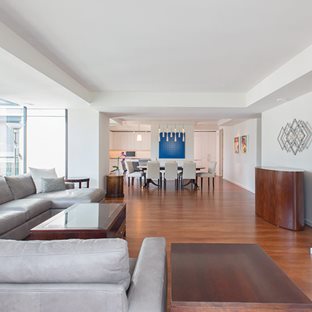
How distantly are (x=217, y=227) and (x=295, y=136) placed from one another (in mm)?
2251

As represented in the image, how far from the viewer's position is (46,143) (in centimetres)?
680

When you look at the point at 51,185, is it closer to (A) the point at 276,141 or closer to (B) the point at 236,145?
(A) the point at 276,141

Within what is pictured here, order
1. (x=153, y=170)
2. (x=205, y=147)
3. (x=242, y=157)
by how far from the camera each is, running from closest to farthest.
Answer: (x=153, y=170) → (x=242, y=157) → (x=205, y=147)

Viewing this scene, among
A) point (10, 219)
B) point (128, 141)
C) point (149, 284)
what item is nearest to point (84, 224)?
point (10, 219)

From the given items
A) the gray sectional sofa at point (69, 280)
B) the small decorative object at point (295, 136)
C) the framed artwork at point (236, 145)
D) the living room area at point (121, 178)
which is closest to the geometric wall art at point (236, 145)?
the framed artwork at point (236, 145)

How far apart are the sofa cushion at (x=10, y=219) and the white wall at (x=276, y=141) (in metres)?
4.38

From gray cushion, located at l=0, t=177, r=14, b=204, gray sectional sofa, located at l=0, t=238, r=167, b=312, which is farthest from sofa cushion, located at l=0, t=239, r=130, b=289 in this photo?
gray cushion, located at l=0, t=177, r=14, b=204

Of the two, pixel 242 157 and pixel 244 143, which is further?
pixel 242 157

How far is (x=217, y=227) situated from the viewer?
13.8ft

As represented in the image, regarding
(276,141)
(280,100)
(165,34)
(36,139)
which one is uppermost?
(165,34)

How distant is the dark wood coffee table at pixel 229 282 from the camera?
1.23 meters

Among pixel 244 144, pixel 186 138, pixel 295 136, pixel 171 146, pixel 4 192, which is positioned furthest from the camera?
pixel 171 146

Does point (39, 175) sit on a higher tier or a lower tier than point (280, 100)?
lower

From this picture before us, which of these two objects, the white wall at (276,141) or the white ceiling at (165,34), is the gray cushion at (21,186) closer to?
the white ceiling at (165,34)
